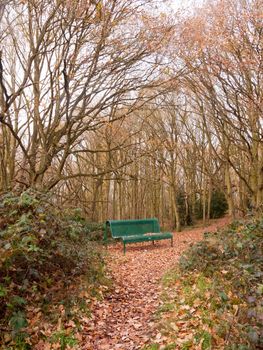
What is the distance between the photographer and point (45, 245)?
472cm

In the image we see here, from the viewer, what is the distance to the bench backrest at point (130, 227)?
1042 centimetres

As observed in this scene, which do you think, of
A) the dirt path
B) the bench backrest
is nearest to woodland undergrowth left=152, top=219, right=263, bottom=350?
the dirt path

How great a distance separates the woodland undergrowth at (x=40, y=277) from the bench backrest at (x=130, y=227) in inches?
183

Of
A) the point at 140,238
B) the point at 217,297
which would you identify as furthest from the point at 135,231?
the point at 217,297

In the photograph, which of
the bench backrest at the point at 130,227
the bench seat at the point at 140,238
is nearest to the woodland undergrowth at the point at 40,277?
the bench seat at the point at 140,238

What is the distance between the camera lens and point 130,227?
1091 centimetres

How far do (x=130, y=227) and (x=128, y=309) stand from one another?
6.25 metres

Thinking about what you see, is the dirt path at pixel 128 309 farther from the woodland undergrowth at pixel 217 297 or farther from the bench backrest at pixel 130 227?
the bench backrest at pixel 130 227

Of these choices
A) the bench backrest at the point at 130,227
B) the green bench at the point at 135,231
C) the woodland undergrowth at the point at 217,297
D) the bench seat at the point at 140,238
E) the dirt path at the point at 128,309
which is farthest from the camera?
the bench backrest at the point at 130,227

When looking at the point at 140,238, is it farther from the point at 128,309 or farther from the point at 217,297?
the point at 217,297

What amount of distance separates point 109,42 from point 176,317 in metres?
6.33

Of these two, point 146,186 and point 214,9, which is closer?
point 214,9

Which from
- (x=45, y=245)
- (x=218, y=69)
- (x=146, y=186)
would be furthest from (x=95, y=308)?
(x=146, y=186)

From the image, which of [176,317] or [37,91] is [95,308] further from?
[37,91]
